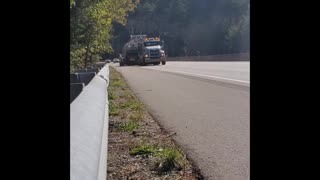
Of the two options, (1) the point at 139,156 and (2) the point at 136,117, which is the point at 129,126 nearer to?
(2) the point at 136,117

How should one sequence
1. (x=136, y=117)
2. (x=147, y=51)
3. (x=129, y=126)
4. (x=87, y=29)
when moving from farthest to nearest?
(x=147, y=51), (x=87, y=29), (x=136, y=117), (x=129, y=126)

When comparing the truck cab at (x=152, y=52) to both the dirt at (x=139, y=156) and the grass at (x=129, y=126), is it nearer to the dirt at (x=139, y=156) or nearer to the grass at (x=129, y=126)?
the dirt at (x=139, y=156)

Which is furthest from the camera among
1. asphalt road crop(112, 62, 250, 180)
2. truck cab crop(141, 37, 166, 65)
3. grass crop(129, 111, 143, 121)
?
truck cab crop(141, 37, 166, 65)

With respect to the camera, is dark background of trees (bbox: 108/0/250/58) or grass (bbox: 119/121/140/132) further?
dark background of trees (bbox: 108/0/250/58)

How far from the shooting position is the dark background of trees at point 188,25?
12731cm

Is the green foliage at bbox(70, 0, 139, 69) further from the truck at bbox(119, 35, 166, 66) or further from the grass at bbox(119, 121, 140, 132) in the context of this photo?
the truck at bbox(119, 35, 166, 66)

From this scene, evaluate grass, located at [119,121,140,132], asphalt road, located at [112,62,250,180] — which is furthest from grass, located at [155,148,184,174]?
grass, located at [119,121,140,132]

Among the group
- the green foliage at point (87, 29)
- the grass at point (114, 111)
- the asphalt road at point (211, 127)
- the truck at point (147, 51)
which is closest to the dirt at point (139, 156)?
the asphalt road at point (211, 127)

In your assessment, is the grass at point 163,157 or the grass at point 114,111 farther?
the grass at point 114,111

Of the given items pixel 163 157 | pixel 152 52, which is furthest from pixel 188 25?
pixel 163 157

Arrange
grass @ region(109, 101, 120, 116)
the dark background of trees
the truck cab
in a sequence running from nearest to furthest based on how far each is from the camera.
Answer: grass @ region(109, 101, 120, 116) < the truck cab < the dark background of trees

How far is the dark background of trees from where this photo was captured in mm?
127312

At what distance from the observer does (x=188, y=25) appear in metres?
135
